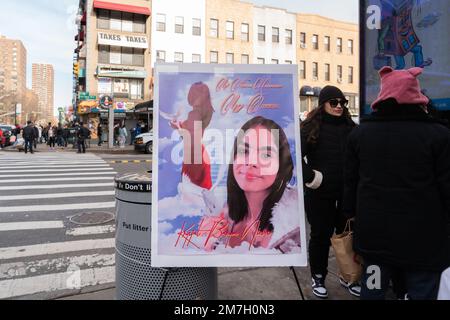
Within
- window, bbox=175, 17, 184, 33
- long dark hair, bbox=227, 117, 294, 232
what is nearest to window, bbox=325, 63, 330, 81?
Answer: window, bbox=175, 17, 184, 33

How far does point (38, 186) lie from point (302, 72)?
111 feet

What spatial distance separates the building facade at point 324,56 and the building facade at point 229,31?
6.11 metres

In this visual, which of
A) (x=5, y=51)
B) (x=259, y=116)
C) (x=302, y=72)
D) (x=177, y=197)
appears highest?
(x=5, y=51)

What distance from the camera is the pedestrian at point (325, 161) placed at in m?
3.20

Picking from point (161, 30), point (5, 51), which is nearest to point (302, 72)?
point (161, 30)

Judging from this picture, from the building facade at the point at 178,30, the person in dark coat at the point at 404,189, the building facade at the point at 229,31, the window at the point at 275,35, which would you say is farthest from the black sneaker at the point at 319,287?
the window at the point at 275,35

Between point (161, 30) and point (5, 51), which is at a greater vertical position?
point (5, 51)

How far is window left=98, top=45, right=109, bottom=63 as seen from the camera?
3212cm

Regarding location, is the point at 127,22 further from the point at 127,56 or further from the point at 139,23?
the point at 127,56

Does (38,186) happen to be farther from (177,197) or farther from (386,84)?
(386,84)

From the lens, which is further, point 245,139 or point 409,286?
point 245,139

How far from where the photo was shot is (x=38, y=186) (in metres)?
9.79

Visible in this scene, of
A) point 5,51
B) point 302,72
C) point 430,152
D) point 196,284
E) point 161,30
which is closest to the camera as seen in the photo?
point 430,152
